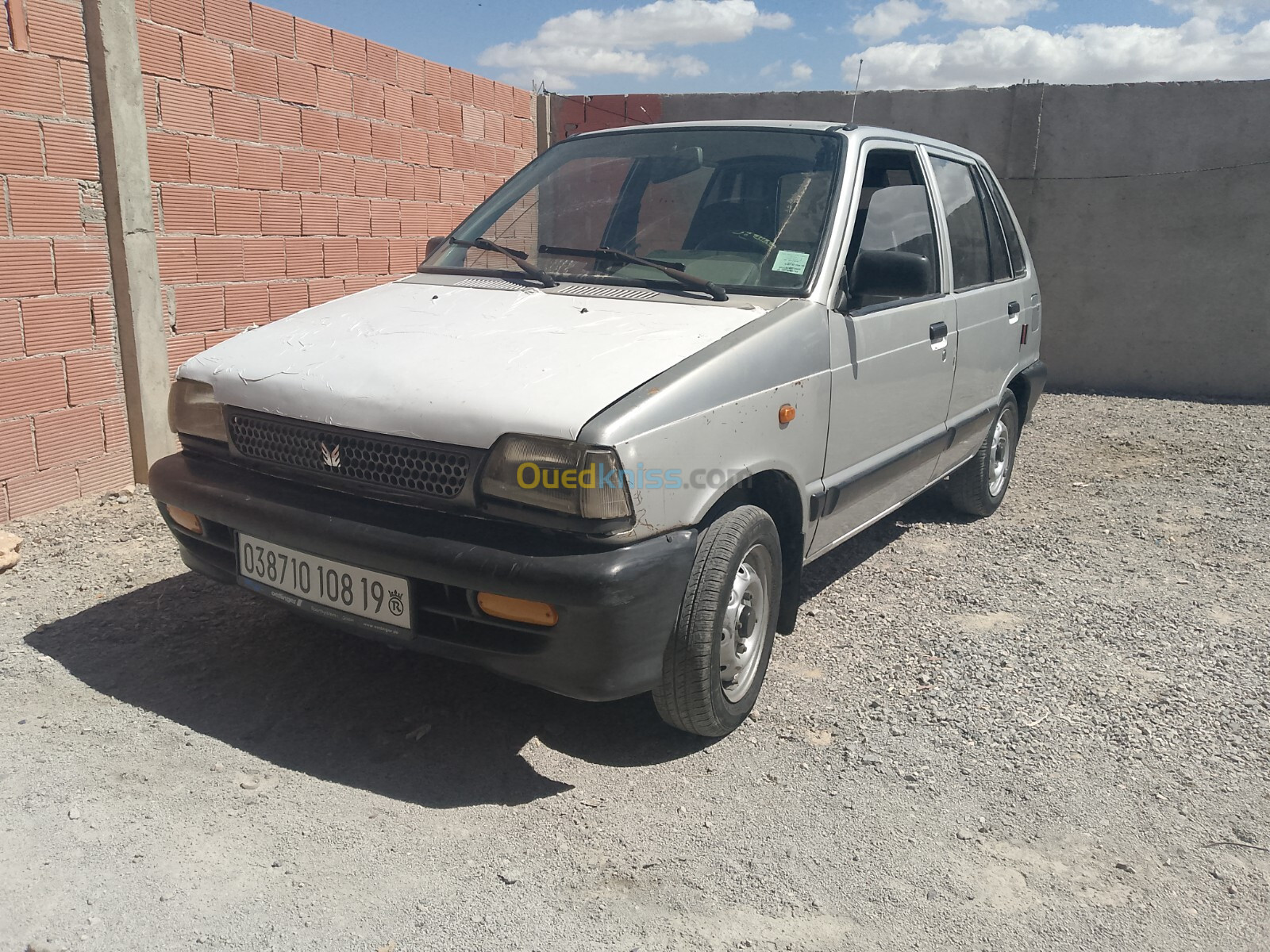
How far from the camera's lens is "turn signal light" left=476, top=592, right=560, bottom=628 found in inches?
94.5

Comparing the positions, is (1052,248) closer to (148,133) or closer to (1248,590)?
(1248,590)

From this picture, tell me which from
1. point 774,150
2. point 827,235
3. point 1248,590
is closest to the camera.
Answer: point 827,235

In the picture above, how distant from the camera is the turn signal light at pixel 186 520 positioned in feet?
9.89

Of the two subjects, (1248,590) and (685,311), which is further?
(1248,590)

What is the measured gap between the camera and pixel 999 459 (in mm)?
5414

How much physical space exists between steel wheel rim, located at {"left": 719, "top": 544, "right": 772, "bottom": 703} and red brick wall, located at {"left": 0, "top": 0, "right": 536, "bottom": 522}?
343 cm

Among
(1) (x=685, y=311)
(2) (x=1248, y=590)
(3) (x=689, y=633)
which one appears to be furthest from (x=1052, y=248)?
(3) (x=689, y=633)

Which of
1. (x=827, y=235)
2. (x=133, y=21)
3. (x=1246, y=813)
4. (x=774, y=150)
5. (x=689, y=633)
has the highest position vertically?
(x=133, y=21)

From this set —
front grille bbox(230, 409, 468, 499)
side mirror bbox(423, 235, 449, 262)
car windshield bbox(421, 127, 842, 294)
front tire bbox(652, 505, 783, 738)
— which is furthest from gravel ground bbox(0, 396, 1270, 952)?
side mirror bbox(423, 235, 449, 262)

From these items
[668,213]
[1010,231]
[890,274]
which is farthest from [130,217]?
[1010,231]

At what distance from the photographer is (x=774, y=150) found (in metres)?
3.59

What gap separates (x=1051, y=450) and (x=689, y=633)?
17.1ft

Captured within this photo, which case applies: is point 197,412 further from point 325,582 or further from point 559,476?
point 559,476

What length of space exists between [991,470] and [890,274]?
2365 mm
